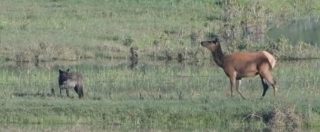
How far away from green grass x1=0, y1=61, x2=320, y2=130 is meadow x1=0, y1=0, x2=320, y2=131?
0.02 m

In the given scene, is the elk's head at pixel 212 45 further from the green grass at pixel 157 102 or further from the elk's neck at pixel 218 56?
the green grass at pixel 157 102

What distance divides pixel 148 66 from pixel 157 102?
8.37 meters

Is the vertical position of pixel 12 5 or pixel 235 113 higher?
pixel 12 5

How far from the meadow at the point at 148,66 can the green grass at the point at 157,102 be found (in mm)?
18

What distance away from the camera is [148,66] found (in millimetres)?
26984

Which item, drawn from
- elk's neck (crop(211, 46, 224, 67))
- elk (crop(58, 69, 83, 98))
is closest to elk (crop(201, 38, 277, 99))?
elk's neck (crop(211, 46, 224, 67))

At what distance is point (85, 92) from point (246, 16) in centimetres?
1705

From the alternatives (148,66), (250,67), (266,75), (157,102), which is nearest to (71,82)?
(157,102)

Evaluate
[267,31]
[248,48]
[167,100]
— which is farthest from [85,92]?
[267,31]

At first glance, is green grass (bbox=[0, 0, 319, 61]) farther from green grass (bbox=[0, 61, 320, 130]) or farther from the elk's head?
the elk's head

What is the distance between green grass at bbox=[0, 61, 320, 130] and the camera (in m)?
18.0

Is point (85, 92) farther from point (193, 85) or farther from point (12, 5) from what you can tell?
point (12, 5)

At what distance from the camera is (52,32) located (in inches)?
1276

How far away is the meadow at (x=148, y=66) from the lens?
59.3ft
